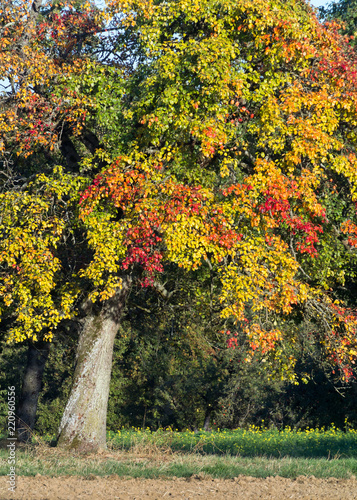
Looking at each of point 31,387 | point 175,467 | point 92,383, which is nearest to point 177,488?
point 175,467

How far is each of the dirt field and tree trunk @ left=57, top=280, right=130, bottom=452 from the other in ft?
12.3

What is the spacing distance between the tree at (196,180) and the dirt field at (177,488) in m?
2.88

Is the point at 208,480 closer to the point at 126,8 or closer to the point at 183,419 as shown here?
the point at 126,8

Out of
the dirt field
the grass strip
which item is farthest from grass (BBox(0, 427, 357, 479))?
the dirt field

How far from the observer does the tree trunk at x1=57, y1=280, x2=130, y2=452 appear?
11125mm

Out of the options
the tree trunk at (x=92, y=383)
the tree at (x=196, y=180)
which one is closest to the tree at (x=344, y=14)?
the tree at (x=196, y=180)

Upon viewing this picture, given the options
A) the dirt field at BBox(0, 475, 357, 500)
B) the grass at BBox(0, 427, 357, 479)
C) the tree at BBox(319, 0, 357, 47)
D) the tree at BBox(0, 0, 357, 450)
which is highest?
the tree at BBox(319, 0, 357, 47)

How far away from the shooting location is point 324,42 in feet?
37.7

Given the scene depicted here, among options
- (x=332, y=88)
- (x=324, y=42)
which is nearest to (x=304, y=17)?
(x=324, y=42)

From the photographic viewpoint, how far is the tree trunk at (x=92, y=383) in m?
11.1

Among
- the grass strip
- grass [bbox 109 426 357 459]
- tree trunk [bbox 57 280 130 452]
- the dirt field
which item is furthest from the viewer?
grass [bbox 109 426 357 459]

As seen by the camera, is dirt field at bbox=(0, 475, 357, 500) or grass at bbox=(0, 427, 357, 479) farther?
grass at bbox=(0, 427, 357, 479)

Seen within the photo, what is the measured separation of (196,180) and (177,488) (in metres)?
6.50

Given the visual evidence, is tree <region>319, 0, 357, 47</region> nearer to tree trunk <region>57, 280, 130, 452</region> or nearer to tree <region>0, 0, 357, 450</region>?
tree <region>0, 0, 357, 450</region>
